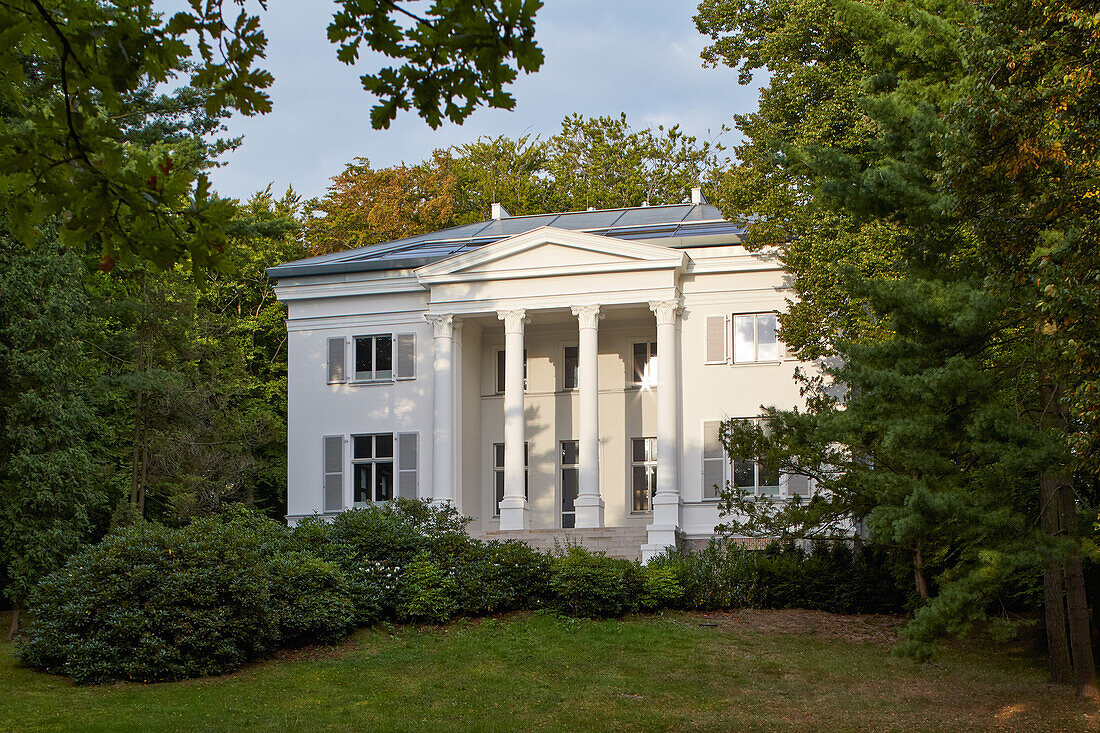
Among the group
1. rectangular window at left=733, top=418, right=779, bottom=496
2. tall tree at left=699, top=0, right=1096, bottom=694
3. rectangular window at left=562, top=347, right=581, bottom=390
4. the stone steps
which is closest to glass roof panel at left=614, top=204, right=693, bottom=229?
rectangular window at left=562, top=347, right=581, bottom=390

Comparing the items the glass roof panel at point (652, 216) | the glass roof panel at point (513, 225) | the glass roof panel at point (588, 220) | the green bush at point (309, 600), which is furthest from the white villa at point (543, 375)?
the green bush at point (309, 600)

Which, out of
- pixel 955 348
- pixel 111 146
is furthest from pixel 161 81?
pixel 955 348

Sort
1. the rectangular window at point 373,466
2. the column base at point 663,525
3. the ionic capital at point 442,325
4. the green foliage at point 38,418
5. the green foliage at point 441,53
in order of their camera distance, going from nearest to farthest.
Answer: the green foliage at point 441,53 < the green foliage at point 38,418 < the column base at point 663,525 < the ionic capital at point 442,325 < the rectangular window at point 373,466

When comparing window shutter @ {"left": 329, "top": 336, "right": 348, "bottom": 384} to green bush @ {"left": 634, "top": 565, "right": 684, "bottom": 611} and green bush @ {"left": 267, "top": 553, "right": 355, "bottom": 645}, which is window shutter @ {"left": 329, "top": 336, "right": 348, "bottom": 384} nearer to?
green bush @ {"left": 634, "top": 565, "right": 684, "bottom": 611}

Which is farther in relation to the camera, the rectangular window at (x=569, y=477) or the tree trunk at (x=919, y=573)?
the rectangular window at (x=569, y=477)

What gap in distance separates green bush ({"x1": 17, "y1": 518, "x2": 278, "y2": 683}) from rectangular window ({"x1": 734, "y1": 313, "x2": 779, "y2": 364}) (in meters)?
15.5

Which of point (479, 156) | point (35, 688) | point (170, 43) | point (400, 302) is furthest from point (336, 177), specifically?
point (170, 43)

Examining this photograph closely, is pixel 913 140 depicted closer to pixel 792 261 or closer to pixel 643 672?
pixel 643 672

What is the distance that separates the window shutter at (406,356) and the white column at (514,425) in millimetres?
2751

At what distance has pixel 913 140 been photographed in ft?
46.6

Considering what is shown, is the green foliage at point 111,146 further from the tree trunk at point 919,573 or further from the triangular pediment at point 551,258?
the triangular pediment at point 551,258

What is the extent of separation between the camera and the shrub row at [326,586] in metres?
16.0

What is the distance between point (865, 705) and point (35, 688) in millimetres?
10705

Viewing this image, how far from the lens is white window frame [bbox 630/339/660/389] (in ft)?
104
